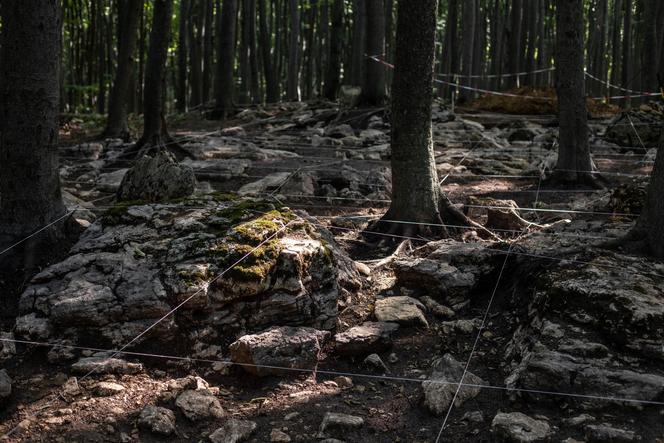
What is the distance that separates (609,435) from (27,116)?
409 centimetres

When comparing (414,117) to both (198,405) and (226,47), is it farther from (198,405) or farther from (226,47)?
Result: (226,47)

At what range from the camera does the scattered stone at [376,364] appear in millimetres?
3795

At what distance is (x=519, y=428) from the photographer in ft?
9.89

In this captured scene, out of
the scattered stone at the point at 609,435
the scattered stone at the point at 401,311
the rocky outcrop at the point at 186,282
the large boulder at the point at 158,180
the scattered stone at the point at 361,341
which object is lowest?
the scattered stone at the point at 609,435

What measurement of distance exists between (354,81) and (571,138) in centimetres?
1078

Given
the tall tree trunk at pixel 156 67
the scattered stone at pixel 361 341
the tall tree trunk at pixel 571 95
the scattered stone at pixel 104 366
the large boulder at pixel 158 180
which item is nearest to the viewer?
the scattered stone at pixel 104 366

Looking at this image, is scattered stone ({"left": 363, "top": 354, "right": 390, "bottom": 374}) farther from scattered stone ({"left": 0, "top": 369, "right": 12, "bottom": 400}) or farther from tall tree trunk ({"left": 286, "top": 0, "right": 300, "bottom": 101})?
tall tree trunk ({"left": 286, "top": 0, "right": 300, "bottom": 101})

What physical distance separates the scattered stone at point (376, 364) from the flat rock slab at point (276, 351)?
30 cm

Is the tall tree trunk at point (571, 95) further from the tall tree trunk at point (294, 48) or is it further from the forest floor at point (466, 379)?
the tall tree trunk at point (294, 48)

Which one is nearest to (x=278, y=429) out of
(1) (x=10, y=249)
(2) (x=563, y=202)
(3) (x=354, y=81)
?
(1) (x=10, y=249)

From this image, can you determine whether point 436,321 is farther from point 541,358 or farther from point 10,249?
point 10,249

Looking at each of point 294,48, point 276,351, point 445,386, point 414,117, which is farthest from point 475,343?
point 294,48

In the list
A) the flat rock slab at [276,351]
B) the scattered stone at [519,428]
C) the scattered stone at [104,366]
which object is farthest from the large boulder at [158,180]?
the scattered stone at [519,428]

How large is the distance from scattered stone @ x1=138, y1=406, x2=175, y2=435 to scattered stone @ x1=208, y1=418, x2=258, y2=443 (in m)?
0.21
